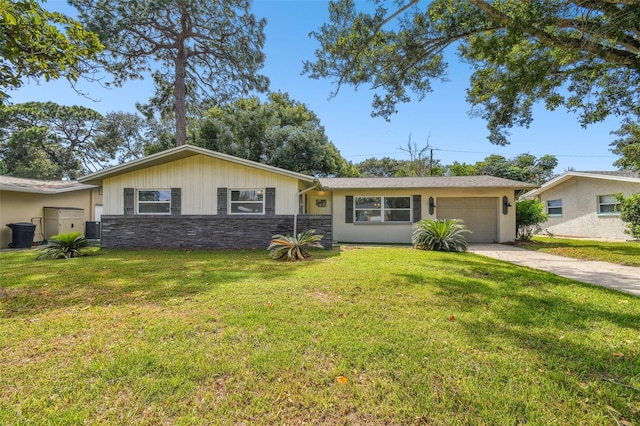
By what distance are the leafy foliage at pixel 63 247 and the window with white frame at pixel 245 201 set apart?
15.3 feet

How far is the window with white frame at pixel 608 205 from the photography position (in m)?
13.7

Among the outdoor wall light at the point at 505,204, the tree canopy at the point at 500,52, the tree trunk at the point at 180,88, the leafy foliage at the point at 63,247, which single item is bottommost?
the leafy foliage at the point at 63,247

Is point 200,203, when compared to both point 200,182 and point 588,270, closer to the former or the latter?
Answer: point 200,182

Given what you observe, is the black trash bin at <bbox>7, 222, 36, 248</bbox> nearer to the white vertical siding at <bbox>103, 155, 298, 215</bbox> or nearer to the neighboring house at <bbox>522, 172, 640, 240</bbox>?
the white vertical siding at <bbox>103, 155, 298, 215</bbox>

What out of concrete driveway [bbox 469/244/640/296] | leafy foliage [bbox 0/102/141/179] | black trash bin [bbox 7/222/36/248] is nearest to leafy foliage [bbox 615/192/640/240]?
concrete driveway [bbox 469/244/640/296]

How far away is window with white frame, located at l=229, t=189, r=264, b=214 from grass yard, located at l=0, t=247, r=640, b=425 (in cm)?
564

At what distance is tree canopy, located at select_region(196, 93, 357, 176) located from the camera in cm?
1958

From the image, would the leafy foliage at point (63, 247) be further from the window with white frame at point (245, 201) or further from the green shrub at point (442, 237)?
the green shrub at point (442, 237)

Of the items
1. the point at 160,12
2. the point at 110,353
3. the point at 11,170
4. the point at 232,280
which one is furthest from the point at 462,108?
the point at 11,170

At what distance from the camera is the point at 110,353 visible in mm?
2695

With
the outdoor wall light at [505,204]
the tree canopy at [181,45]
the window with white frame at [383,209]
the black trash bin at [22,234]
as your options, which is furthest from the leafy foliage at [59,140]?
the outdoor wall light at [505,204]

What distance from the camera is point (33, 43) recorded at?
4180 millimetres

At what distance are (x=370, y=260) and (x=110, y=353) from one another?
5974mm

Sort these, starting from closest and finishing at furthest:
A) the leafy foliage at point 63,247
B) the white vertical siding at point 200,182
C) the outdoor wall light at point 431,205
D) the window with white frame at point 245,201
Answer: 1. the leafy foliage at point 63,247
2. the white vertical siding at point 200,182
3. the window with white frame at point 245,201
4. the outdoor wall light at point 431,205
